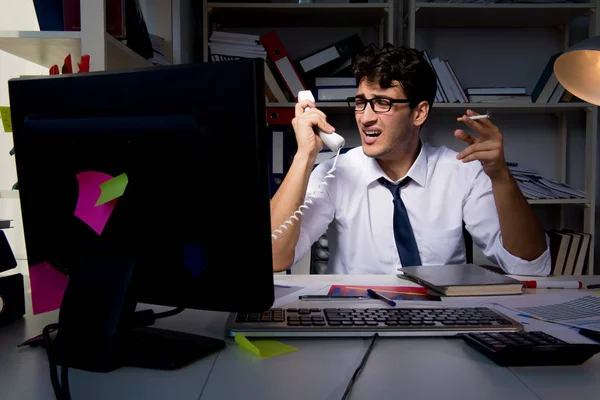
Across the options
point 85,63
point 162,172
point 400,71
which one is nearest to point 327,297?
point 162,172

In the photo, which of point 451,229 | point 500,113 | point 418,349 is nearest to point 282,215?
point 451,229

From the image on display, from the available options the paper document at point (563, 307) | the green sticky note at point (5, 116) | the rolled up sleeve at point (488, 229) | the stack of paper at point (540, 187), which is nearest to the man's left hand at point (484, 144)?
the rolled up sleeve at point (488, 229)

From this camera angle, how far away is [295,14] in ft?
8.51

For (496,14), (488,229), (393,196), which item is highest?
(496,14)

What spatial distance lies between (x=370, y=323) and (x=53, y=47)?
1.22 m

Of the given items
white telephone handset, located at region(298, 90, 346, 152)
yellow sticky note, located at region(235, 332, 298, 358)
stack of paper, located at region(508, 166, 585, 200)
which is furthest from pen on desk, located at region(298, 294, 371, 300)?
stack of paper, located at region(508, 166, 585, 200)

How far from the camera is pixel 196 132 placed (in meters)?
0.67

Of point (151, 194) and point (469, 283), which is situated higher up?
point (151, 194)

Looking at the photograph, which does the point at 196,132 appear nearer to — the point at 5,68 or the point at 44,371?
the point at 44,371

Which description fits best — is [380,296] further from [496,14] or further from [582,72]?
[496,14]

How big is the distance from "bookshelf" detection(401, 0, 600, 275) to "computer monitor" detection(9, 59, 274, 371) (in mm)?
2036

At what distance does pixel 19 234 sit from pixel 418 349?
1422 mm

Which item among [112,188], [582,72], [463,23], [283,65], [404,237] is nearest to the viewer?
[112,188]

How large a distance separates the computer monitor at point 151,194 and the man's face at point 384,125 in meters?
1.09
